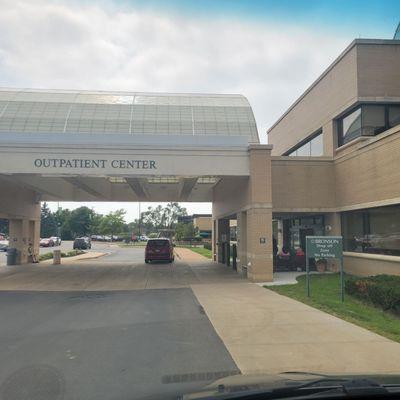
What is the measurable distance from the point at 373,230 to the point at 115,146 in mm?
10703

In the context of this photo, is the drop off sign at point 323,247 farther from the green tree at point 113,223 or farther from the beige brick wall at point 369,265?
the green tree at point 113,223

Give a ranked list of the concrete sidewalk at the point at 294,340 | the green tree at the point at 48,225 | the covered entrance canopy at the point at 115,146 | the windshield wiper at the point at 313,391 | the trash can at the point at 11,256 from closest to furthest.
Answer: the windshield wiper at the point at 313,391
the concrete sidewalk at the point at 294,340
the covered entrance canopy at the point at 115,146
the trash can at the point at 11,256
the green tree at the point at 48,225

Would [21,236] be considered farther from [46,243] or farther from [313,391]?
[46,243]

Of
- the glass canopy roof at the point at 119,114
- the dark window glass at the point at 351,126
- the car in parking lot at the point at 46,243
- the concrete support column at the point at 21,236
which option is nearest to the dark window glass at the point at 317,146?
the dark window glass at the point at 351,126

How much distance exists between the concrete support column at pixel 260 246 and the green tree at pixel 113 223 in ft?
270

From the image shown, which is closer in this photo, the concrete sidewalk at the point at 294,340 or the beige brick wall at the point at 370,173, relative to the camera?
the concrete sidewalk at the point at 294,340

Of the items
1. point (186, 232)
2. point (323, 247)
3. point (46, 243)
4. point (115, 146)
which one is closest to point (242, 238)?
point (115, 146)

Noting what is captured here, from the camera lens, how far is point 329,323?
9453 mm

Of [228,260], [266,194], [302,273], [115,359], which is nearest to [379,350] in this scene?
[115,359]

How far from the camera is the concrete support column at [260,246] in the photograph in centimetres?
1823

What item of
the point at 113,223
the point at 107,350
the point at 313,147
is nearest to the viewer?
the point at 107,350

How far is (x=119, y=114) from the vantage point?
900 inches

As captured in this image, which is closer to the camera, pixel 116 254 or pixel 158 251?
pixel 158 251

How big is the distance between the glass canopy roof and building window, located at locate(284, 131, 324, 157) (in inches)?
157
